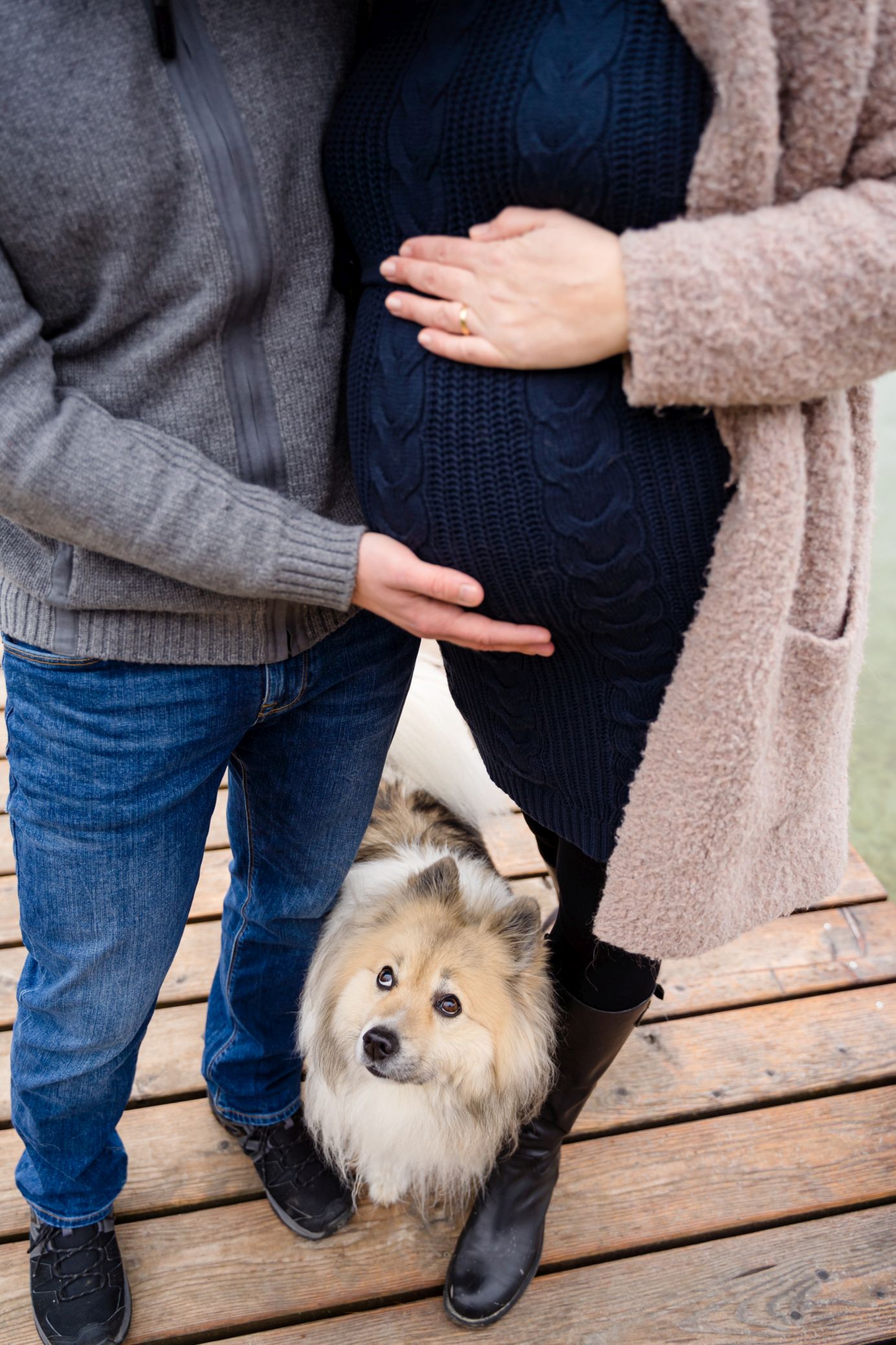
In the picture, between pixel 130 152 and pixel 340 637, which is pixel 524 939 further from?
pixel 130 152

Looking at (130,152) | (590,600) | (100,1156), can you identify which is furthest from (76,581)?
(100,1156)

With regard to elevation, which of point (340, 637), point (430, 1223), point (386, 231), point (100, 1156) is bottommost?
point (430, 1223)

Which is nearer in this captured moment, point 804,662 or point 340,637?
point 804,662

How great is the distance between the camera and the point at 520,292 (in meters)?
0.78

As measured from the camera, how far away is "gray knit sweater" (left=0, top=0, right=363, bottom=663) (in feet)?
2.52

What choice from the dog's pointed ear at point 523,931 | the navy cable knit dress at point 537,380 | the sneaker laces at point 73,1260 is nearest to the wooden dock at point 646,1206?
the sneaker laces at point 73,1260

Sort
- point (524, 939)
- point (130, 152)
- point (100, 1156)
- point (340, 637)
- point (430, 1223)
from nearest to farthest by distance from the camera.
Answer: point (130, 152), point (340, 637), point (100, 1156), point (524, 939), point (430, 1223)

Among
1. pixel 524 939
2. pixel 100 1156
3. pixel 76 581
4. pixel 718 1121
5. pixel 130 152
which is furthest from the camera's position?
pixel 718 1121

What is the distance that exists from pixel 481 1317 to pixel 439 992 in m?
0.46

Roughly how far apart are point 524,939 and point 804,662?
754 mm

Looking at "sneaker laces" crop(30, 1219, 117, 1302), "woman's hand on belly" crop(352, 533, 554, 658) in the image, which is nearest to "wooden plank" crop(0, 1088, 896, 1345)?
"sneaker laces" crop(30, 1219, 117, 1302)

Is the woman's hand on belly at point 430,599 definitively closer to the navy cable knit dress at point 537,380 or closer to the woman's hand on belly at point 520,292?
the navy cable knit dress at point 537,380

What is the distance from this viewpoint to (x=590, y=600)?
86 centimetres

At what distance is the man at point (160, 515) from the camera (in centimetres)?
78
